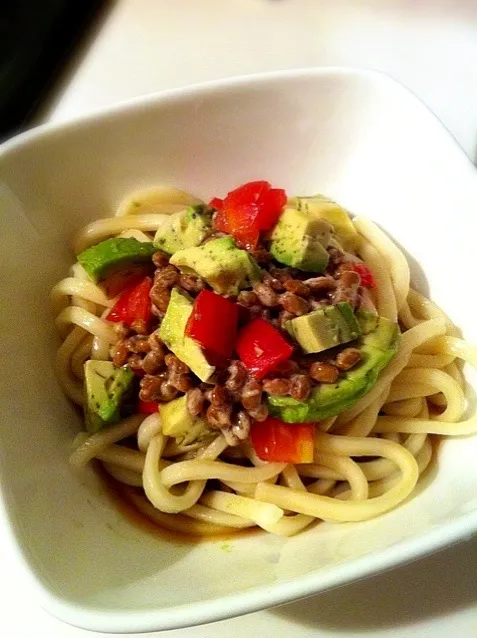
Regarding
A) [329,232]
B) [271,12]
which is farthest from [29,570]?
[271,12]

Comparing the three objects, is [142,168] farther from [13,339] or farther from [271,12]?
[271,12]

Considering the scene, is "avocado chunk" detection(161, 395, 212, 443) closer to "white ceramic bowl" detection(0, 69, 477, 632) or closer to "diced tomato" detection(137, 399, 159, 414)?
"diced tomato" detection(137, 399, 159, 414)

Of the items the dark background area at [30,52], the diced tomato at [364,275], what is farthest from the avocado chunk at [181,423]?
the dark background area at [30,52]

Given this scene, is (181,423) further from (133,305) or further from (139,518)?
(133,305)

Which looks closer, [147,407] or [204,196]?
[147,407]

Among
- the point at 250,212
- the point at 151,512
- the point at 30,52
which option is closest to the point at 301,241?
the point at 250,212

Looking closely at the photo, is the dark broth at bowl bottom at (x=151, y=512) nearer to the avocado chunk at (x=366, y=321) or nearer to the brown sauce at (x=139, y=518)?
the brown sauce at (x=139, y=518)

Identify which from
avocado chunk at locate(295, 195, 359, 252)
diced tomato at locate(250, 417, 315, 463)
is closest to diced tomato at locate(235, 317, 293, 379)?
diced tomato at locate(250, 417, 315, 463)
